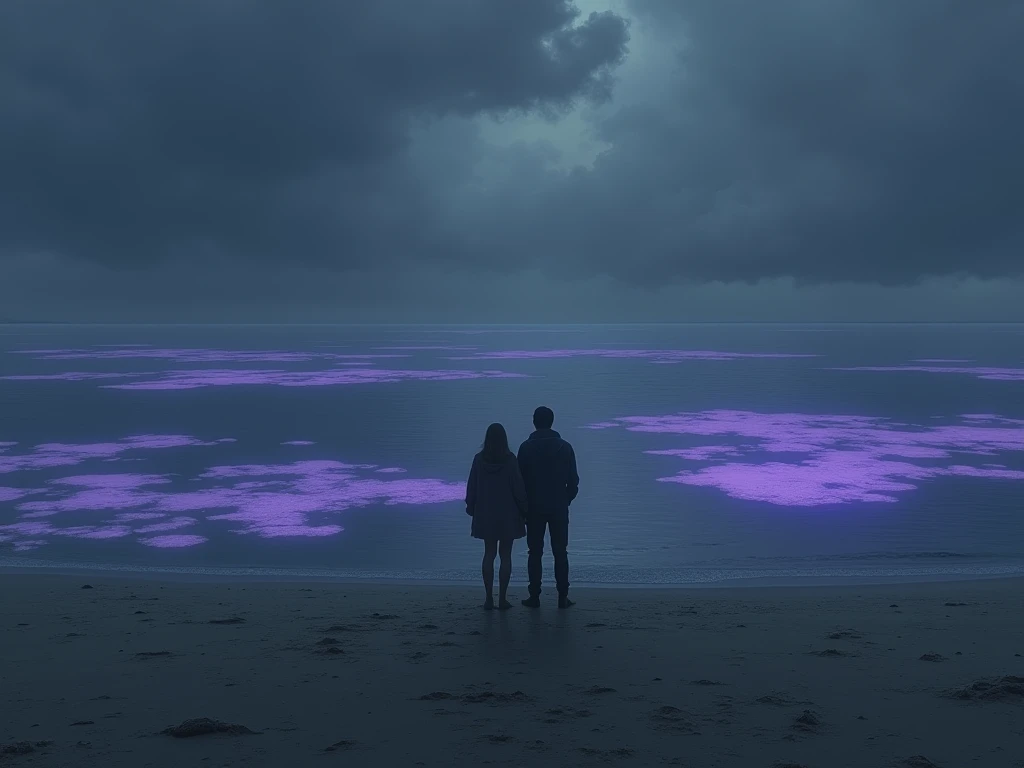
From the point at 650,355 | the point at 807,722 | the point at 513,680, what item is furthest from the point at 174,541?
the point at 650,355

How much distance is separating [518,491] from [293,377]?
4926 centimetres

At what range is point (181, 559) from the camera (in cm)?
1352

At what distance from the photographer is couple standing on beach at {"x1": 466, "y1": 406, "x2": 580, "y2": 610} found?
32.3ft

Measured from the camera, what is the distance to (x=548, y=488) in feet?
32.6

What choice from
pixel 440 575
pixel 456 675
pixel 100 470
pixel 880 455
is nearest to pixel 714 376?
pixel 880 455

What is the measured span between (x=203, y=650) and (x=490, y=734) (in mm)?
3464

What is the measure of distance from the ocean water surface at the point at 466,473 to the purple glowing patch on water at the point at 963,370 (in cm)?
1498

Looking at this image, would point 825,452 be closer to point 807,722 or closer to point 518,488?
point 518,488

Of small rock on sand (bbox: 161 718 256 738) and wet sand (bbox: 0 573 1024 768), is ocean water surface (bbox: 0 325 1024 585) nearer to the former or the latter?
wet sand (bbox: 0 573 1024 768)

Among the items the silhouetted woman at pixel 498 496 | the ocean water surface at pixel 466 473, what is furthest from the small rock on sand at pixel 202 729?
the ocean water surface at pixel 466 473

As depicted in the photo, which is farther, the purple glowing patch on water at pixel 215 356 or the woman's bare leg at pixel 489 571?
the purple glowing patch on water at pixel 215 356

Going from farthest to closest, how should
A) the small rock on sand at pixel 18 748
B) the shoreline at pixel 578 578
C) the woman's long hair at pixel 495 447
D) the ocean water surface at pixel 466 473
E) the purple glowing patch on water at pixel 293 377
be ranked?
1. the purple glowing patch on water at pixel 293 377
2. the ocean water surface at pixel 466 473
3. the shoreline at pixel 578 578
4. the woman's long hair at pixel 495 447
5. the small rock on sand at pixel 18 748

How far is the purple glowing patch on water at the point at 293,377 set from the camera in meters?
51.1

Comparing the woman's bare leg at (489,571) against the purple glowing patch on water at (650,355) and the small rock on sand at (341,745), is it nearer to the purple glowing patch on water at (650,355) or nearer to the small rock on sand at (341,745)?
the small rock on sand at (341,745)
